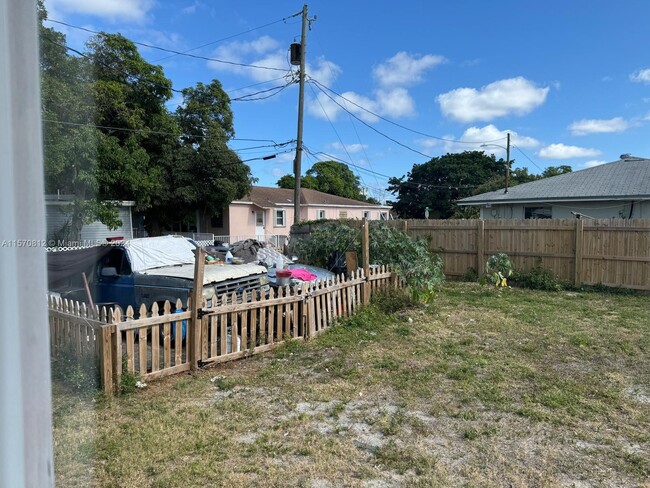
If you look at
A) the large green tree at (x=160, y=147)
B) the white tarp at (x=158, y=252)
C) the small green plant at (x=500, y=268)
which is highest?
the large green tree at (x=160, y=147)

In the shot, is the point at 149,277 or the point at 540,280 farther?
the point at 540,280

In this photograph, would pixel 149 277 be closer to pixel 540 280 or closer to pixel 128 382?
pixel 128 382

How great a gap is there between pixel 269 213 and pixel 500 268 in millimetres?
19453

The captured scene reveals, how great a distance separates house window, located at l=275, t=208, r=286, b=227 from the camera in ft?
95.5

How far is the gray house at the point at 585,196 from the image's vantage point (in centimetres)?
1402

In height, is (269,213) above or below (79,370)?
above

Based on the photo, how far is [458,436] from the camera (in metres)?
3.59

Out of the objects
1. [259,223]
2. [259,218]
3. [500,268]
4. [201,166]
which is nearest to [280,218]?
[259,218]

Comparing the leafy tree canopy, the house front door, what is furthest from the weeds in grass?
the leafy tree canopy

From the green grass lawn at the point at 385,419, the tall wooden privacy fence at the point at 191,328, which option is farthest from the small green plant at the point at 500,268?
the tall wooden privacy fence at the point at 191,328

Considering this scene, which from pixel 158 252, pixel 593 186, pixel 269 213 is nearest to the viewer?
pixel 158 252

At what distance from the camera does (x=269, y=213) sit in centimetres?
2864

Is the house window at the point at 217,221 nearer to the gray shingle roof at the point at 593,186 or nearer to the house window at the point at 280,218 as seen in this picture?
the house window at the point at 280,218

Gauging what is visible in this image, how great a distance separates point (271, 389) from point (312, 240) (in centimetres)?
615
